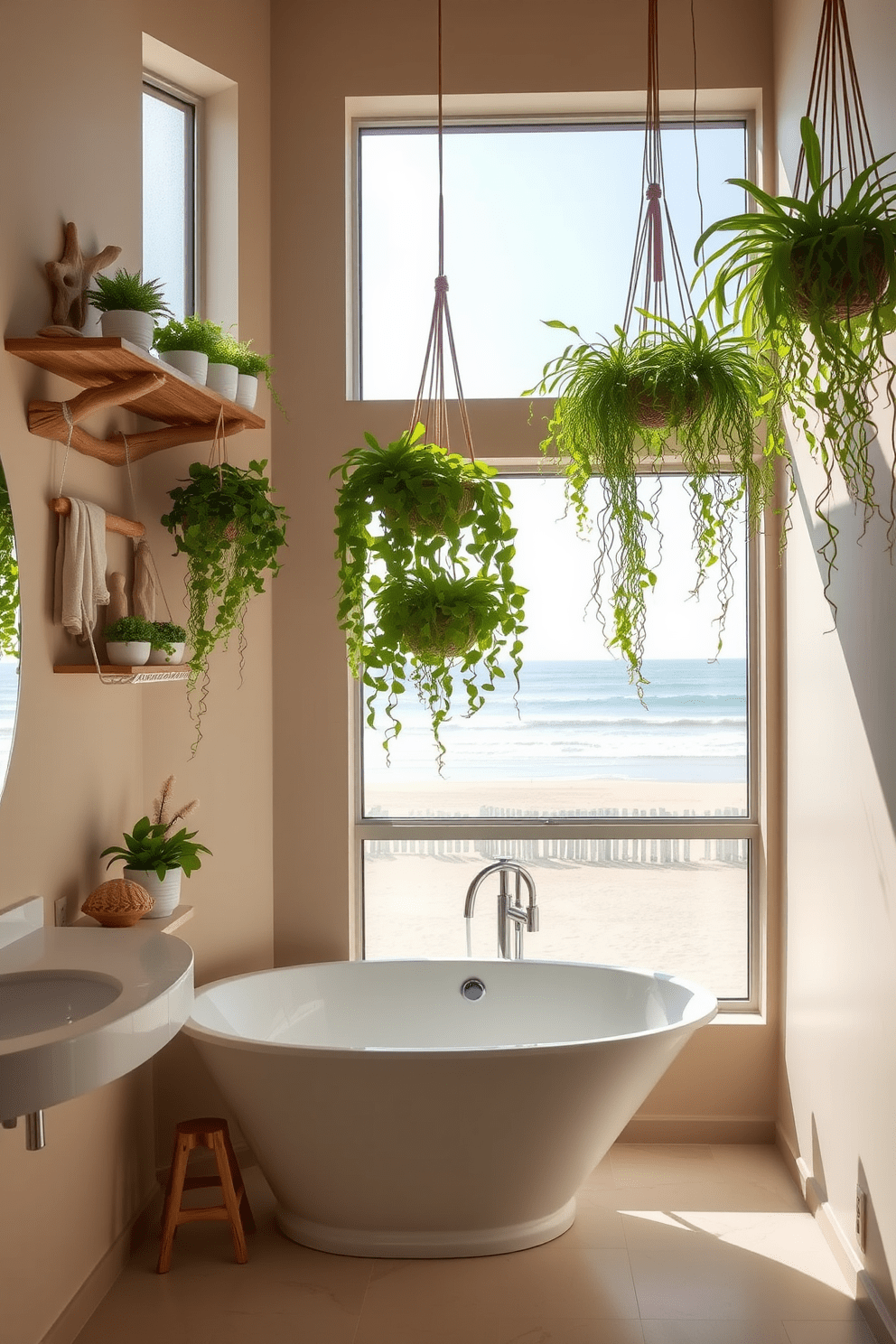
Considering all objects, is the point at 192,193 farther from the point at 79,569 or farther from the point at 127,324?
the point at 79,569

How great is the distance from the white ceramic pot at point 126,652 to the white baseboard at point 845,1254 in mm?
2183

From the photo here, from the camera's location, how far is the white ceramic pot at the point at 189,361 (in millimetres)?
2789

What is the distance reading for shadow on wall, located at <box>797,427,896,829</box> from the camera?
238cm

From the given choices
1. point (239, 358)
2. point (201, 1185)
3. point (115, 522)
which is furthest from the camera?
point (239, 358)

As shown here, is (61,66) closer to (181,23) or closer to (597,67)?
(181,23)

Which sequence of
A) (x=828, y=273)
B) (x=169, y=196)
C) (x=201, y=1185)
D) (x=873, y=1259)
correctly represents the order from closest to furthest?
(x=828, y=273), (x=873, y=1259), (x=201, y=1185), (x=169, y=196)

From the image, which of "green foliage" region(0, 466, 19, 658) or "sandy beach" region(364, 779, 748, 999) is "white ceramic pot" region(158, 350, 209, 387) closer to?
"green foliage" region(0, 466, 19, 658)

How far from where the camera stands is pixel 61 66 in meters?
2.57

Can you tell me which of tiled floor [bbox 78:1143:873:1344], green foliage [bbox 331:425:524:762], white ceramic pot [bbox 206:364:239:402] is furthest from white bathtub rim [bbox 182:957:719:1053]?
white ceramic pot [bbox 206:364:239:402]

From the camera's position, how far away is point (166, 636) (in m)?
2.87

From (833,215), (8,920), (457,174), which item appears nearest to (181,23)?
(457,174)

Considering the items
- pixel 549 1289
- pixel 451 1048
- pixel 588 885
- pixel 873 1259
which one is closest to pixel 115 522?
pixel 451 1048

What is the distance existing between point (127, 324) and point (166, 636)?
30.2 inches

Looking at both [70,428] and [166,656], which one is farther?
[166,656]
